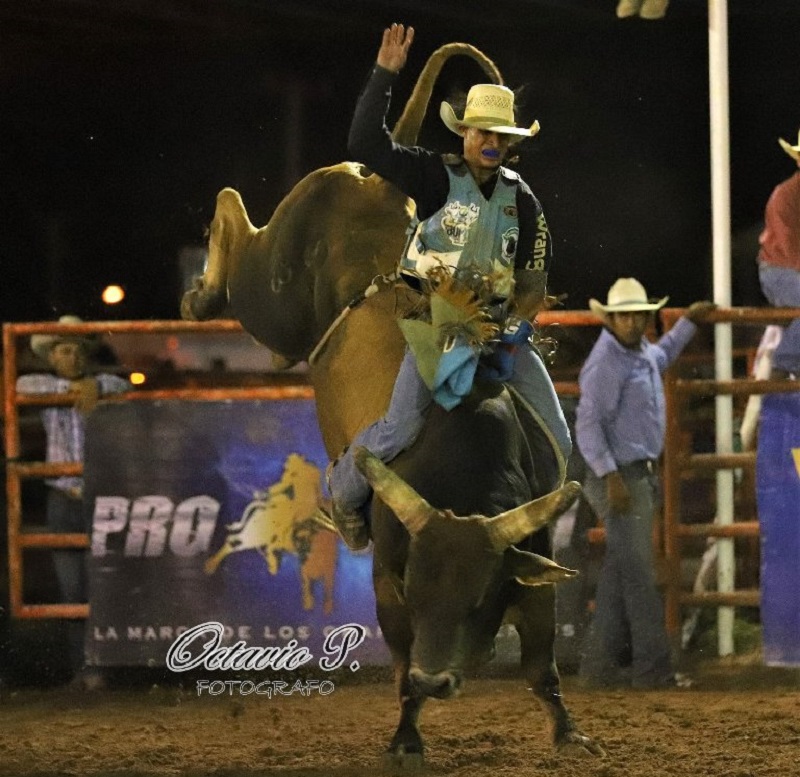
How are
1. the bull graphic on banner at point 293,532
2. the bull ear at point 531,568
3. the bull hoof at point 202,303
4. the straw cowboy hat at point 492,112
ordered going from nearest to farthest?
the bull ear at point 531,568, the straw cowboy hat at point 492,112, the bull hoof at point 202,303, the bull graphic on banner at point 293,532

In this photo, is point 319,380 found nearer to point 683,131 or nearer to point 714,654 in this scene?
point 714,654

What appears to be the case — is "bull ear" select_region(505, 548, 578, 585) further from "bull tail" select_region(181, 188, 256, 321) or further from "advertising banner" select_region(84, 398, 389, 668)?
"advertising banner" select_region(84, 398, 389, 668)

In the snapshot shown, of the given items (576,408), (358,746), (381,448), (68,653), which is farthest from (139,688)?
(381,448)

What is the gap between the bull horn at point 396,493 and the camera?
439 centimetres

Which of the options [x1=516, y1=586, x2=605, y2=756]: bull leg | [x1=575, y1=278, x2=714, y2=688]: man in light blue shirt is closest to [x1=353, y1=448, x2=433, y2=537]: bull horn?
[x1=516, y1=586, x2=605, y2=756]: bull leg

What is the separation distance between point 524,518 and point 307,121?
7006mm

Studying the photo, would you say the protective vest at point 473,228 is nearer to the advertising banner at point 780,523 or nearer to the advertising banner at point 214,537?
the advertising banner at point 214,537

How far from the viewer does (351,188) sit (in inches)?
237

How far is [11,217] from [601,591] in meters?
7.24

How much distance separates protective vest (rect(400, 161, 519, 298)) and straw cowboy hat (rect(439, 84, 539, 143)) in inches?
5.8

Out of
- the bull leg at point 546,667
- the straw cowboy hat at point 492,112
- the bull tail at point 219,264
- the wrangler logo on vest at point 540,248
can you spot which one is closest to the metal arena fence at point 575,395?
the bull tail at point 219,264

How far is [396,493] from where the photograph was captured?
4.45 m

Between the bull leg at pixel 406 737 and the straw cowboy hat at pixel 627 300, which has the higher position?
the straw cowboy hat at pixel 627 300

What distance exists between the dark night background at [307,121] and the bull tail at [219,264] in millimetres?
3328
